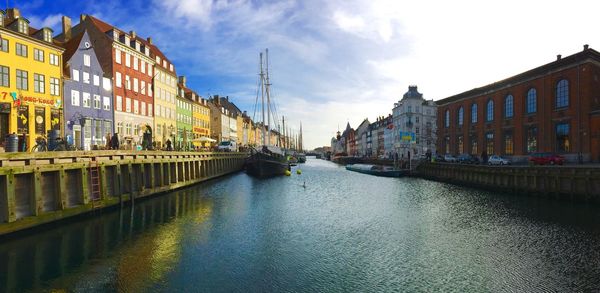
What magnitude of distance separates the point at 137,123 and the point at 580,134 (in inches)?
2566

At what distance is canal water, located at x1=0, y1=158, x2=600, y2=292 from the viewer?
1280cm

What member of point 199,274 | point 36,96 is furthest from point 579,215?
point 36,96

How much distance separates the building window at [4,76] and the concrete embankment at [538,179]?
2082 inches

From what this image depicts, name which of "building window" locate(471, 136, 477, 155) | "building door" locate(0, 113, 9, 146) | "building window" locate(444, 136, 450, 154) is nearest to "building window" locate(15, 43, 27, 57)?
"building door" locate(0, 113, 9, 146)

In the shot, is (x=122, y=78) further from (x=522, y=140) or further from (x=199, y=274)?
(x=522, y=140)

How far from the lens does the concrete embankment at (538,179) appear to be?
28641 millimetres

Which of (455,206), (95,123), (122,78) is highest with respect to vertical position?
(122,78)

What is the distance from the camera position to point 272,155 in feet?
210

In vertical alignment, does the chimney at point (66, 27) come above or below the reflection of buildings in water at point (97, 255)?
above

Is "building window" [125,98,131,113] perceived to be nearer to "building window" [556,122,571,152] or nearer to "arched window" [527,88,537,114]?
"arched window" [527,88,537,114]

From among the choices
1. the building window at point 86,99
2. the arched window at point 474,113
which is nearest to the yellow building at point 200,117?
the building window at point 86,99

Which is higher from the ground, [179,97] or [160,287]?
[179,97]

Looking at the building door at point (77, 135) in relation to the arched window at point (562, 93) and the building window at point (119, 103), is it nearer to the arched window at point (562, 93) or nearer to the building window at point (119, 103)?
the building window at point (119, 103)

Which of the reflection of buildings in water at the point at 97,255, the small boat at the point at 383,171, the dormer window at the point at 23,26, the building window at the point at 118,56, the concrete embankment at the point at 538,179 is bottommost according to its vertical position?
the small boat at the point at 383,171
